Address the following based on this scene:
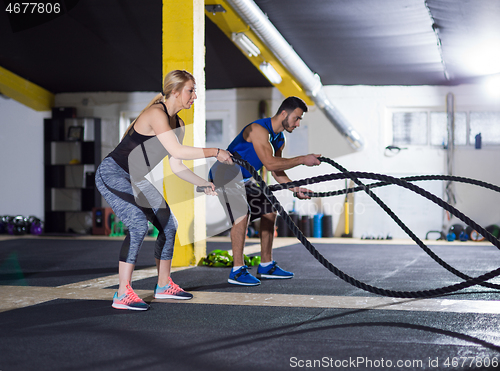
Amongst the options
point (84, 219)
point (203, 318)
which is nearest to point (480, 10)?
point (203, 318)

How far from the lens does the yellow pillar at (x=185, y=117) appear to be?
4797 millimetres

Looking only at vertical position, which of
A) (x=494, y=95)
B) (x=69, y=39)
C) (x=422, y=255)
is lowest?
(x=422, y=255)

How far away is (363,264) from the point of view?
501 cm

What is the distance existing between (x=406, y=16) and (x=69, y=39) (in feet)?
→ 16.1

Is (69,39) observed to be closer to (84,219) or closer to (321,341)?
(84,219)

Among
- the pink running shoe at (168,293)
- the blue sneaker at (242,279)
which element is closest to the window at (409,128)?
the blue sneaker at (242,279)

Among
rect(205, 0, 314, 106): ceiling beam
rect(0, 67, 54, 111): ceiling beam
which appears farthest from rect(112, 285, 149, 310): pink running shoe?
rect(0, 67, 54, 111): ceiling beam

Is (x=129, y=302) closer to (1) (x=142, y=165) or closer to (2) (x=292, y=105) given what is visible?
(1) (x=142, y=165)

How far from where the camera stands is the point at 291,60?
6.91 meters

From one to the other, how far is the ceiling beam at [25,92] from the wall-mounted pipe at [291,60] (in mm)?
5184

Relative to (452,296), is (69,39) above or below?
above

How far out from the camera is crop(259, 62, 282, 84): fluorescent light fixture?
7406 mm

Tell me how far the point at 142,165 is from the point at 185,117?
208cm

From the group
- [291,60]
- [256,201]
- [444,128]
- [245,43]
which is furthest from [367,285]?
[444,128]
